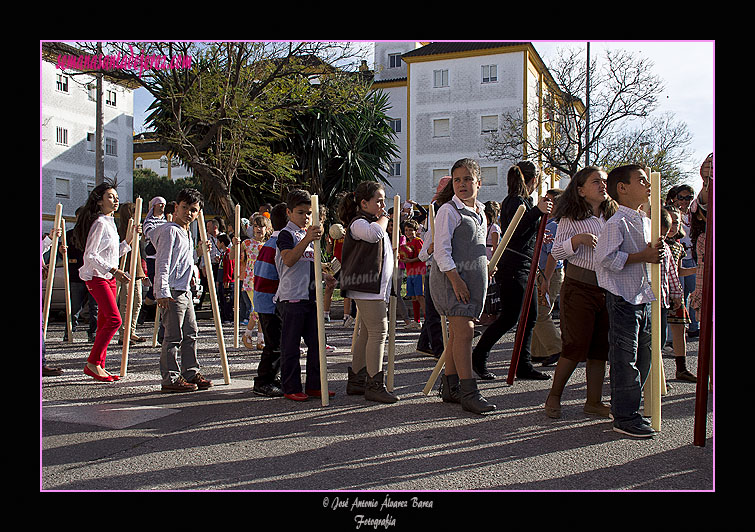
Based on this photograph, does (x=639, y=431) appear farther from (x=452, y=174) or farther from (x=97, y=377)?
(x=97, y=377)

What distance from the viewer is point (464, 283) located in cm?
526

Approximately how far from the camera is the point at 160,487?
12.3 feet

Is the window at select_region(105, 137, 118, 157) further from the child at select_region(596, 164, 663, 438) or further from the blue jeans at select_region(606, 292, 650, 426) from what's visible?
the blue jeans at select_region(606, 292, 650, 426)

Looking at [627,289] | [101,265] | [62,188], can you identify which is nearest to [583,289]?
[627,289]

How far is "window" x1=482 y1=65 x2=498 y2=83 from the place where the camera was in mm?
41438

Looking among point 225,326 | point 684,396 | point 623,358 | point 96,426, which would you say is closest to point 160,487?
point 96,426

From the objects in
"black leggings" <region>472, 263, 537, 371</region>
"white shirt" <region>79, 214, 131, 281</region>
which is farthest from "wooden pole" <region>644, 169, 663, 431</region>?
"white shirt" <region>79, 214, 131, 281</region>

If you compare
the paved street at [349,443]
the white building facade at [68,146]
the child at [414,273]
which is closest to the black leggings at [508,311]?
the paved street at [349,443]

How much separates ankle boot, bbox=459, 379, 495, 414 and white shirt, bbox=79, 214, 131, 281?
3.80 metres

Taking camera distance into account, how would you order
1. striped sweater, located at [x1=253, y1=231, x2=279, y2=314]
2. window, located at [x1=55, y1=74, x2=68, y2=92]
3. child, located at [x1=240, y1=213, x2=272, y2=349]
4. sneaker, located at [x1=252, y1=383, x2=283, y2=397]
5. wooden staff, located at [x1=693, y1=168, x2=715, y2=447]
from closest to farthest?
wooden staff, located at [x1=693, y1=168, x2=715, y2=447] < sneaker, located at [x1=252, y1=383, x2=283, y2=397] < striped sweater, located at [x1=253, y1=231, x2=279, y2=314] < child, located at [x1=240, y1=213, x2=272, y2=349] < window, located at [x1=55, y1=74, x2=68, y2=92]

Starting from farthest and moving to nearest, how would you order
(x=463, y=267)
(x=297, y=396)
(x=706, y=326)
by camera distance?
1. (x=297, y=396)
2. (x=463, y=267)
3. (x=706, y=326)

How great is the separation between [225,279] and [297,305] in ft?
25.9

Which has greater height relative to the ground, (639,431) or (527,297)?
(527,297)

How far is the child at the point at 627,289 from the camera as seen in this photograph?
465cm
